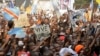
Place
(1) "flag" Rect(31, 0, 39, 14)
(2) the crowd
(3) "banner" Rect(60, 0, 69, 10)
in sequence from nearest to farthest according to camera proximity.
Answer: (2) the crowd
(1) "flag" Rect(31, 0, 39, 14)
(3) "banner" Rect(60, 0, 69, 10)

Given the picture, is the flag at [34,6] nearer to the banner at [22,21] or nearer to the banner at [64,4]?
the banner at [22,21]

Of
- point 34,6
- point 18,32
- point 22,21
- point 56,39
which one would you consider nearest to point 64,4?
point 34,6

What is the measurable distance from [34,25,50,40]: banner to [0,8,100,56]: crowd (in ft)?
0.23

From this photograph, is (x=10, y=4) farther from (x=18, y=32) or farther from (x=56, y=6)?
(x=56, y=6)

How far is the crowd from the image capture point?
777 centimetres

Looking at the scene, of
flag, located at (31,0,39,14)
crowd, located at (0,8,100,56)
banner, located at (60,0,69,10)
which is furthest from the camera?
banner, located at (60,0,69,10)

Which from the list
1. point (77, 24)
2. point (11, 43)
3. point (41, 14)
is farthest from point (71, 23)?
point (11, 43)

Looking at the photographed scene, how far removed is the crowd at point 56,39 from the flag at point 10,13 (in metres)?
0.10

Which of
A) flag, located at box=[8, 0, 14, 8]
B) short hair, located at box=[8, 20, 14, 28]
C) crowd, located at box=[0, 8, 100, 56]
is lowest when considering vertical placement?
crowd, located at box=[0, 8, 100, 56]

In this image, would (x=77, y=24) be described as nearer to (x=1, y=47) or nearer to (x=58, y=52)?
(x=58, y=52)

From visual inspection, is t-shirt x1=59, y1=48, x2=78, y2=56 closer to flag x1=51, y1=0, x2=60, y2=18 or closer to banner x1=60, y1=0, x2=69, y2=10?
flag x1=51, y1=0, x2=60, y2=18

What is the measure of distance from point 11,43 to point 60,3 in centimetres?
143

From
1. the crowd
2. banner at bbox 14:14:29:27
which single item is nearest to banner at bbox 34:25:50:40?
the crowd

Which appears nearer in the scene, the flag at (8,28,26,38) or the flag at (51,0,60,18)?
the flag at (8,28,26,38)
